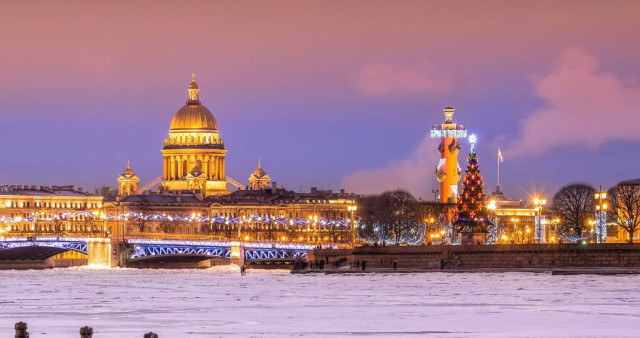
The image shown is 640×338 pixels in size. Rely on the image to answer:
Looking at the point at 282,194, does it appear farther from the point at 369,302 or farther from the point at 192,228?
the point at 369,302

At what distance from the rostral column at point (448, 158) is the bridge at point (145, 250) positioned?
1827cm

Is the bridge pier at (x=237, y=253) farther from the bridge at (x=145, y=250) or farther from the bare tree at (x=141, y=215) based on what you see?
the bare tree at (x=141, y=215)

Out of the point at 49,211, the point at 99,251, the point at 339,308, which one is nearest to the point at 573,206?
the point at 99,251

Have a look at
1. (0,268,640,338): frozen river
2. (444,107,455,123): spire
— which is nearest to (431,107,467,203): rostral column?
(444,107,455,123): spire

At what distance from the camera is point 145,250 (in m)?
126

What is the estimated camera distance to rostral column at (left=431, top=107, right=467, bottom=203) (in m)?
139

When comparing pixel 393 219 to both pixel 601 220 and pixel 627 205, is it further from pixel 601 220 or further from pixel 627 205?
pixel 601 220

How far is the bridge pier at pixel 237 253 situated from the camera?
11662 cm

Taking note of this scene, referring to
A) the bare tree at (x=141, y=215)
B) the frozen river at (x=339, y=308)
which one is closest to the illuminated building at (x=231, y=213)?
the bare tree at (x=141, y=215)

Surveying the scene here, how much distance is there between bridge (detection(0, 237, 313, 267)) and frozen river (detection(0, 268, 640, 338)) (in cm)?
4079

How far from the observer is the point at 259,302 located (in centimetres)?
5466

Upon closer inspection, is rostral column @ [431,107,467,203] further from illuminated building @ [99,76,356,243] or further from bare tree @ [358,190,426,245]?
illuminated building @ [99,76,356,243]

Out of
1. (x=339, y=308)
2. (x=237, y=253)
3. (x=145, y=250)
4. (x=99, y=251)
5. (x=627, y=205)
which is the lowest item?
(x=339, y=308)

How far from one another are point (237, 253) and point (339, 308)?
220 feet
